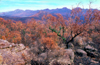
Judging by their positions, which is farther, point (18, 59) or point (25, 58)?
point (25, 58)

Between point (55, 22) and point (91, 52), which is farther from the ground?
point (55, 22)

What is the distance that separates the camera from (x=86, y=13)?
40.0 feet

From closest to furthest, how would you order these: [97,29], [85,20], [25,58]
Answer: [25,58] → [85,20] → [97,29]

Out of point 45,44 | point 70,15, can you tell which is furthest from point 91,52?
Answer: point 70,15

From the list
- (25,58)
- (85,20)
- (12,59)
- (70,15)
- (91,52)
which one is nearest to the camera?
(12,59)

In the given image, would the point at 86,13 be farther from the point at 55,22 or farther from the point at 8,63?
the point at 8,63

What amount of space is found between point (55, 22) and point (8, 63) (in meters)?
14.8

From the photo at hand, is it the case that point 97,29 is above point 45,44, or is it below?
above

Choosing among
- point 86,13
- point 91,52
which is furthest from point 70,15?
point 91,52

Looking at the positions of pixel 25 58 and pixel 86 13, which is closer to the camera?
pixel 25 58

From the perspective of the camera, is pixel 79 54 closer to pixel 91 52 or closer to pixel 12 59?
pixel 91 52

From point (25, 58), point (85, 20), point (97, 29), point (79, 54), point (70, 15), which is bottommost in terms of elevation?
point (79, 54)

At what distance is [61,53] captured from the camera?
658 centimetres

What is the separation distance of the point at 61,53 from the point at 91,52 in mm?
4644
